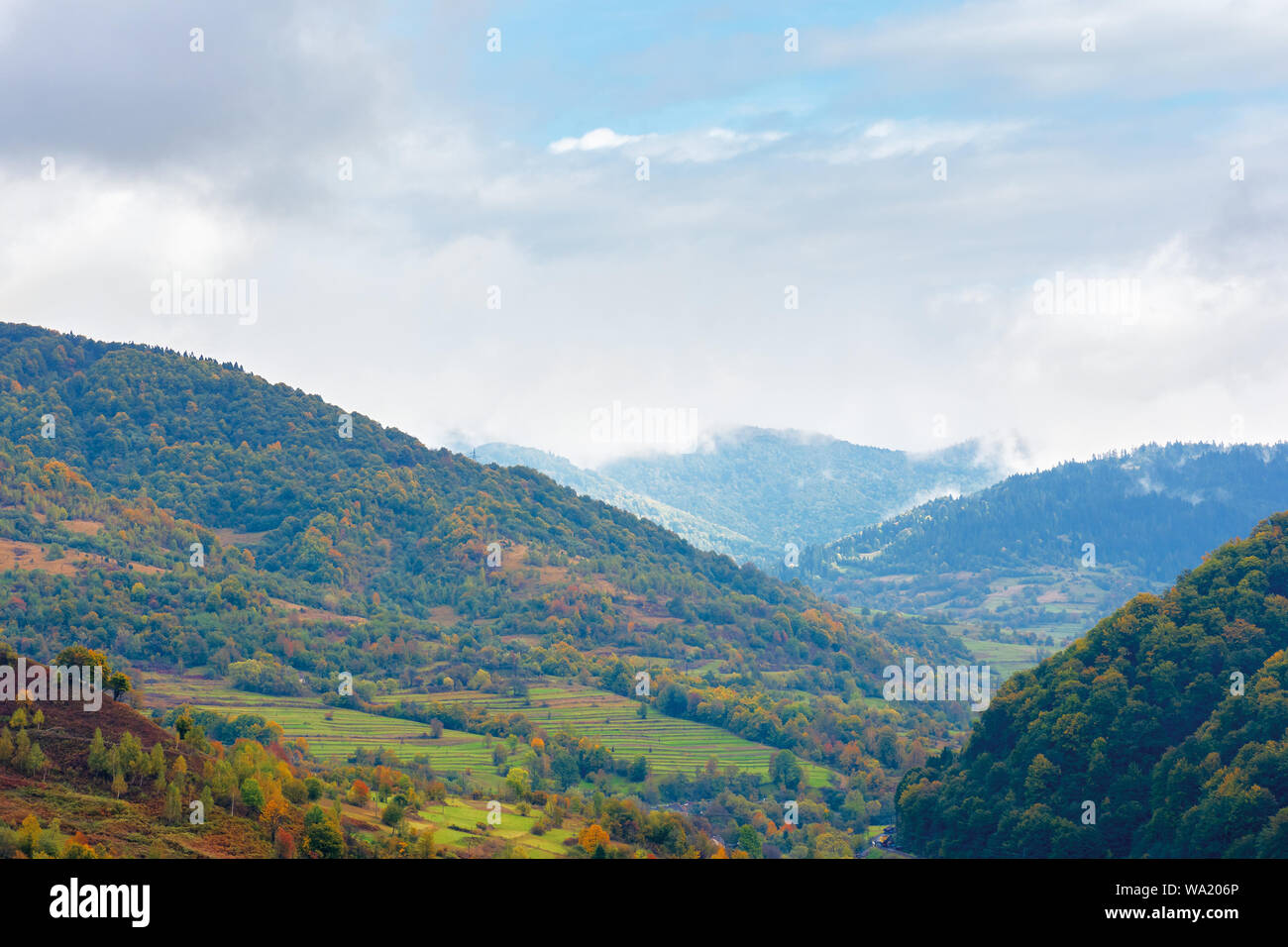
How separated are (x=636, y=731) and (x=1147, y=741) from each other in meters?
92.1

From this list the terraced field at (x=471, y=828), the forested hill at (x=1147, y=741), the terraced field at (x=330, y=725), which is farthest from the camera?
the terraced field at (x=330, y=725)

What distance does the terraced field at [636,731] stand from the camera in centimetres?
16812

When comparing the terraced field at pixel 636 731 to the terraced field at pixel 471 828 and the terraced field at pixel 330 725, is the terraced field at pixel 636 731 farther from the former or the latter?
the terraced field at pixel 471 828

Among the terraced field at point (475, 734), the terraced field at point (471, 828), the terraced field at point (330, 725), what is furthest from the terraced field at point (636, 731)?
the terraced field at point (471, 828)

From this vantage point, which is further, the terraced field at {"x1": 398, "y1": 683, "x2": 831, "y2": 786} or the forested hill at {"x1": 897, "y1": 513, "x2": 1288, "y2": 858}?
the terraced field at {"x1": 398, "y1": 683, "x2": 831, "y2": 786}

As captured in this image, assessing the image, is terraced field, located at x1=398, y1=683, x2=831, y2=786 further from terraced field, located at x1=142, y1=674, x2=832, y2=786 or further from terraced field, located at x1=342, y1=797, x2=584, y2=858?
terraced field, located at x1=342, y1=797, x2=584, y2=858

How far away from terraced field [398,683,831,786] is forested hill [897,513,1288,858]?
55770mm

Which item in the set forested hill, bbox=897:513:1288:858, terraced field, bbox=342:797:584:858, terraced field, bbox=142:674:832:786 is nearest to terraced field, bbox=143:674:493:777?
terraced field, bbox=142:674:832:786

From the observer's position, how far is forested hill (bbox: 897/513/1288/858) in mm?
86375

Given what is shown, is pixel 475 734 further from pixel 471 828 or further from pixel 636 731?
pixel 471 828

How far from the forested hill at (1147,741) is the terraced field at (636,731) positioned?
55770 mm
